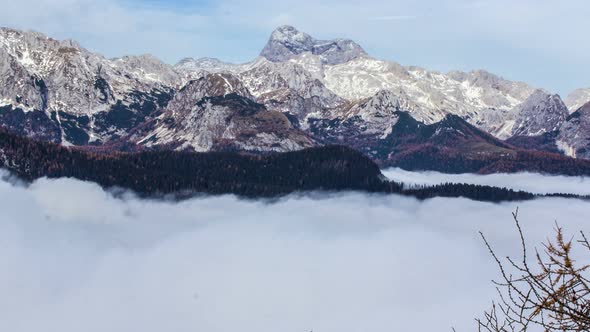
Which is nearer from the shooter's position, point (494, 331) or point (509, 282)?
point (509, 282)

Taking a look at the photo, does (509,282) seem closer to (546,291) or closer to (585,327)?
(546,291)

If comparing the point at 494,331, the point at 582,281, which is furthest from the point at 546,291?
the point at 494,331

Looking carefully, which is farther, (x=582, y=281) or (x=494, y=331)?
(x=494, y=331)

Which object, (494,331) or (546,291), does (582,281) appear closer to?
(546,291)

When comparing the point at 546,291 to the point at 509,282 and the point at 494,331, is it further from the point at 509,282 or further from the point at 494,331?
the point at 494,331

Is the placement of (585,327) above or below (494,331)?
above

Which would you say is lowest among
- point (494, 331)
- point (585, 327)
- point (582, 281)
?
point (494, 331)

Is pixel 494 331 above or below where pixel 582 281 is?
below

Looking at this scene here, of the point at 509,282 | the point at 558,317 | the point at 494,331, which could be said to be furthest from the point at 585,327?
the point at 494,331
